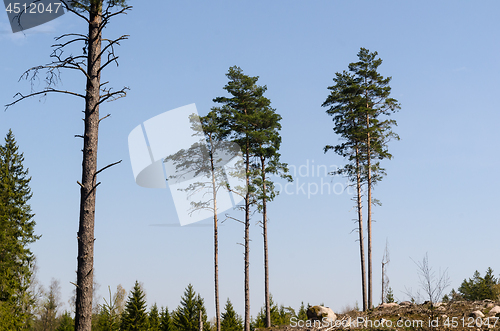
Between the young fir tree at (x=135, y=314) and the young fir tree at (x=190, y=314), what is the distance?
3.56 m

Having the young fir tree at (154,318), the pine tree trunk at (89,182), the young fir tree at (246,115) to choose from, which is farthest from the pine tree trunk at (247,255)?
the young fir tree at (154,318)

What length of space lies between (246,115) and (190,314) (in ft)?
75.6

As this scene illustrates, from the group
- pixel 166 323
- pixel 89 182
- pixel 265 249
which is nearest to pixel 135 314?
pixel 166 323

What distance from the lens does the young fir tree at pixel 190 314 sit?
38562 mm

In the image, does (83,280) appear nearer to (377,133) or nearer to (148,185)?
(148,185)

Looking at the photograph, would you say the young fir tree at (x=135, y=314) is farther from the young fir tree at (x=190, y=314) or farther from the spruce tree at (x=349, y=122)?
the spruce tree at (x=349, y=122)

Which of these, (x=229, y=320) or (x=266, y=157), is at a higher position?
(x=266, y=157)

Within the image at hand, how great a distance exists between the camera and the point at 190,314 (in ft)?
129

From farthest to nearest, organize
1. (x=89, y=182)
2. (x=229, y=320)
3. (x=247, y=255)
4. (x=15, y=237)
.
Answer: (x=229, y=320) < (x=15, y=237) < (x=247, y=255) < (x=89, y=182)

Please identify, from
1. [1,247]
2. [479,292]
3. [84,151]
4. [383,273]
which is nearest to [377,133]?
[383,273]

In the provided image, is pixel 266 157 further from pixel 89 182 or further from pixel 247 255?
pixel 89 182

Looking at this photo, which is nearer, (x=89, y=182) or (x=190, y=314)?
(x=89, y=182)

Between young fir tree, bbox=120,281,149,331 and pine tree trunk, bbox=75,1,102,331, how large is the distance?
1249 inches

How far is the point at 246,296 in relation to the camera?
22.8 metres
